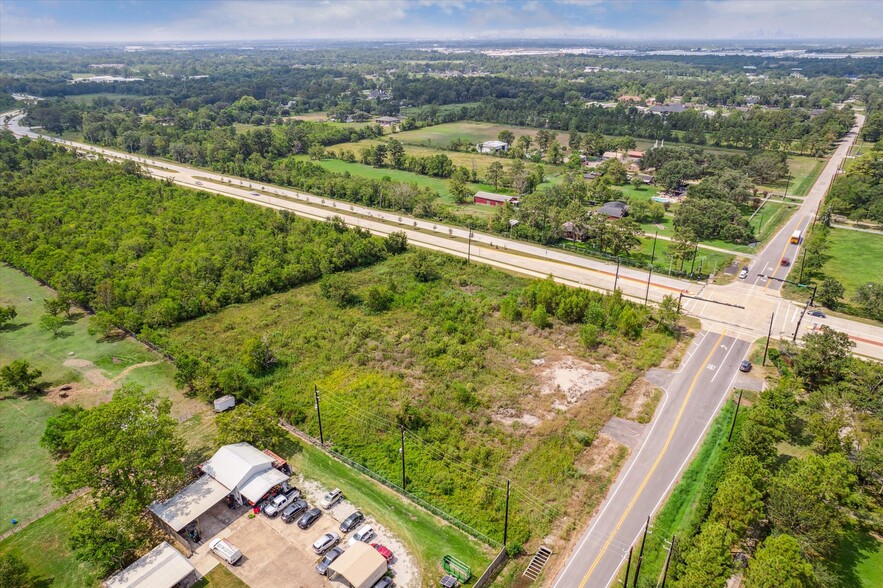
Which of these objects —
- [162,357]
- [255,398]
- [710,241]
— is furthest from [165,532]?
[710,241]

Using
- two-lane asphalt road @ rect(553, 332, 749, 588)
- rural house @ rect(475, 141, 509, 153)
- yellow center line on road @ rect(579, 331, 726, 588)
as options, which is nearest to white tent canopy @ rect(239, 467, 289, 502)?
two-lane asphalt road @ rect(553, 332, 749, 588)

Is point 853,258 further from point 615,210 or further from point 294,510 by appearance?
point 294,510

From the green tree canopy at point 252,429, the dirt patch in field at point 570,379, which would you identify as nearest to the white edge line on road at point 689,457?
the dirt patch in field at point 570,379

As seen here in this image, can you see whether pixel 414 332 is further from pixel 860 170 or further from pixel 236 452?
pixel 860 170

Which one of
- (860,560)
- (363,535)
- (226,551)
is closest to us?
(860,560)

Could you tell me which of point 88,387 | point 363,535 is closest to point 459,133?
point 88,387

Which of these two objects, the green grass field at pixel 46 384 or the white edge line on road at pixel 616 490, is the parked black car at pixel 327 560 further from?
the green grass field at pixel 46 384

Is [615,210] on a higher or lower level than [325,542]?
higher
